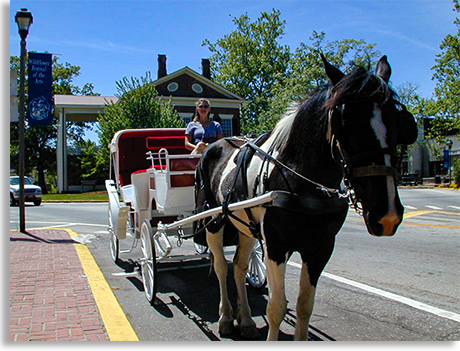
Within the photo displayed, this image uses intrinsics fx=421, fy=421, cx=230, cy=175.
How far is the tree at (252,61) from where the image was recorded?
56656mm

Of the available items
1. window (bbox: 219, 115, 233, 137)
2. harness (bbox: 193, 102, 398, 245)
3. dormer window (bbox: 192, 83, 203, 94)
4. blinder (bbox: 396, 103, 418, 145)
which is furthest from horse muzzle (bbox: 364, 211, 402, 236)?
window (bbox: 219, 115, 233, 137)

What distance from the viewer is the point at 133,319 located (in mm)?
4566

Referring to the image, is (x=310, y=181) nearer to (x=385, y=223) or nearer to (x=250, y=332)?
(x=385, y=223)

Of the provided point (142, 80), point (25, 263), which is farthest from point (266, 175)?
point (142, 80)

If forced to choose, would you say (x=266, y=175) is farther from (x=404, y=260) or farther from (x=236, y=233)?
(x=404, y=260)

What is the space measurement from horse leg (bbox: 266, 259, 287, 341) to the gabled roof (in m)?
36.9

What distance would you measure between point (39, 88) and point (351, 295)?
396 inches

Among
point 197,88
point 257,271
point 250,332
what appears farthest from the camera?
point 197,88

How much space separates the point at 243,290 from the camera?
4402 millimetres

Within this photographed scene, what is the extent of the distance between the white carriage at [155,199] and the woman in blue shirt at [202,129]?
12.5 inches

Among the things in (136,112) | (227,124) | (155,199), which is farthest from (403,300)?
(227,124)

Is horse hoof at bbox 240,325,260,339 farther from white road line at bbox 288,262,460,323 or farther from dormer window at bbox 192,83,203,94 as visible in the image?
dormer window at bbox 192,83,203,94

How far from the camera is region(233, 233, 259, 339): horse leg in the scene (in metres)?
4.10
